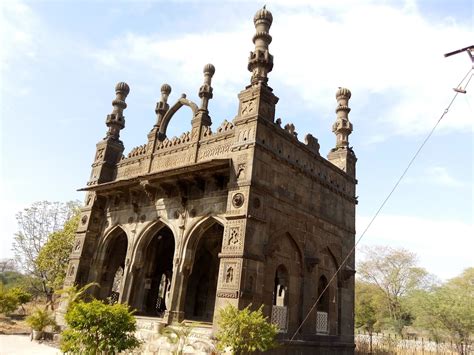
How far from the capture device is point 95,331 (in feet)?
30.0

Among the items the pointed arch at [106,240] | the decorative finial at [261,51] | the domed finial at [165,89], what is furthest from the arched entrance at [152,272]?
the decorative finial at [261,51]

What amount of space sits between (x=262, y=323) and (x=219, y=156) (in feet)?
19.1

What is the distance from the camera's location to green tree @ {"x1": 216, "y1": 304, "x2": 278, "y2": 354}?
30.0 ft

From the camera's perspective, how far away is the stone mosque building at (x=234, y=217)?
11.4 m

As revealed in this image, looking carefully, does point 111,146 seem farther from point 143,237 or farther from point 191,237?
point 191,237

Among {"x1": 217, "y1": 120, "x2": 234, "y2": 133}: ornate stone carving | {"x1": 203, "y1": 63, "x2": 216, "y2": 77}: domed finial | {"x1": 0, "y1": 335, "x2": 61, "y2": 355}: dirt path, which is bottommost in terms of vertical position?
{"x1": 0, "y1": 335, "x2": 61, "y2": 355}: dirt path

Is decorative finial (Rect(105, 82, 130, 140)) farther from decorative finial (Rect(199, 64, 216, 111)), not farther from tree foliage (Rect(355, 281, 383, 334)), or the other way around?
tree foliage (Rect(355, 281, 383, 334))

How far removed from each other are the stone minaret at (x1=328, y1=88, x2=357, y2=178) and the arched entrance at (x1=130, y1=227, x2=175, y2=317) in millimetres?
7908

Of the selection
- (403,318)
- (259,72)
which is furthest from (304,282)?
(403,318)

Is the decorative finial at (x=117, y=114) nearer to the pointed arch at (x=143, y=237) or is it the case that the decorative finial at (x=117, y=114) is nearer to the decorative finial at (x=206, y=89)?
the decorative finial at (x=206, y=89)

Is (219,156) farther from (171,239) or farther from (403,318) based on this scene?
(403,318)

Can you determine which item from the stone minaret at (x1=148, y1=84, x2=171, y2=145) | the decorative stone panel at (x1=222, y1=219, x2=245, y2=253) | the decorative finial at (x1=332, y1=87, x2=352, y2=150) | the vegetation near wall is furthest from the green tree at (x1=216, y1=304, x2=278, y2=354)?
the vegetation near wall

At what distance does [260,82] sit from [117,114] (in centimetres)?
838

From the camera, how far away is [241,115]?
12.4 metres
